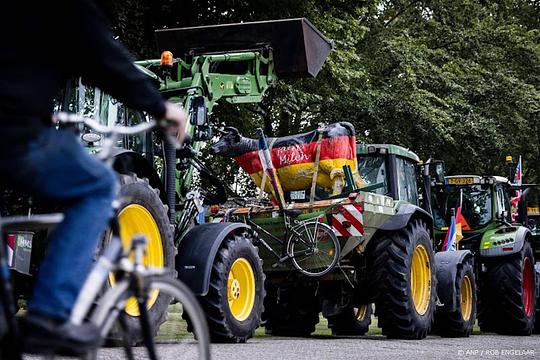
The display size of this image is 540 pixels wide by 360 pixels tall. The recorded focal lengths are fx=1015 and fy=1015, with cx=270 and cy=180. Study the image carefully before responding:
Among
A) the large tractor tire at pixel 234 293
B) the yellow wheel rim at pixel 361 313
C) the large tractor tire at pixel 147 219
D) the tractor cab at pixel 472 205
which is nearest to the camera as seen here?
the large tractor tire at pixel 147 219

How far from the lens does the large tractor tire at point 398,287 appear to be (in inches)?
453

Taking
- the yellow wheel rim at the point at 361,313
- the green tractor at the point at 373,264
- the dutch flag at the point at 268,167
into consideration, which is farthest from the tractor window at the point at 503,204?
the dutch flag at the point at 268,167

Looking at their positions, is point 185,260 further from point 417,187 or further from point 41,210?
point 417,187

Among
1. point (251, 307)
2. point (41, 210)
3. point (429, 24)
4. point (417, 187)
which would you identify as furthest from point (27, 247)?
point (429, 24)

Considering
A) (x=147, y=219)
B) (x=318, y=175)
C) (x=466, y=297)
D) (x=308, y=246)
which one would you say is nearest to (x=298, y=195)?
(x=318, y=175)

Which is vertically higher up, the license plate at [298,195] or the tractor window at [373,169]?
the tractor window at [373,169]

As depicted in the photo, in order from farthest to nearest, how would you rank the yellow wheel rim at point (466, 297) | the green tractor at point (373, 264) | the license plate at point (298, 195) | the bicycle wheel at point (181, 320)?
1. the yellow wheel rim at point (466, 297)
2. the license plate at point (298, 195)
3. the green tractor at point (373, 264)
4. the bicycle wheel at point (181, 320)

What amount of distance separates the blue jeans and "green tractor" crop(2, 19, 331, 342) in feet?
10.8

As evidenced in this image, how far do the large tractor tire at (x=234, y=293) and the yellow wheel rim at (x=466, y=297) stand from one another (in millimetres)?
4495

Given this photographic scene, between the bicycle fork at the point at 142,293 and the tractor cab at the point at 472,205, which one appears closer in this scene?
the bicycle fork at the point at 142,293

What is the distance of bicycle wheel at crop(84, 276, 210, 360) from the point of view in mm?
3695

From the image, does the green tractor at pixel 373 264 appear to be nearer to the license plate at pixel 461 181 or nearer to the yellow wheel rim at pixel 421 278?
the yellow wheel rim at pixel 421 278

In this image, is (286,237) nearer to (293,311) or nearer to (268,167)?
(268,167)

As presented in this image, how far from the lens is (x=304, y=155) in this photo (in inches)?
466
